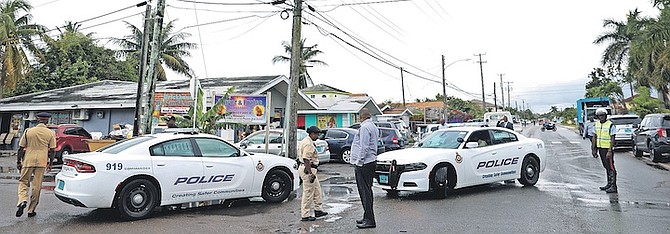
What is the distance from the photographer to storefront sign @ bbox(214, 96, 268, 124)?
1598cm

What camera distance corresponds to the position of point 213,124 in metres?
16.2

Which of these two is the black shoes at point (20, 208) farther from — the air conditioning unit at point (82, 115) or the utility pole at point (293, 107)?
the air conditioning unit at point (82, 115)

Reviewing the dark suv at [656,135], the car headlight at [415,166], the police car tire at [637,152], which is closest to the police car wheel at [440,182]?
the car headlight at [415,166]

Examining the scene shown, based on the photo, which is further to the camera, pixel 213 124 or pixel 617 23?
pixel 617 23

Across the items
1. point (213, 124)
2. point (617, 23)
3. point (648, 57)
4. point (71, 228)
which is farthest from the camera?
point (617, 23)

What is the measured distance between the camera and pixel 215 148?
8.85m

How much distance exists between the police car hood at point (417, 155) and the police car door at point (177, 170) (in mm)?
3577

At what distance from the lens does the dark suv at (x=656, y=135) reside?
15273 millimetres

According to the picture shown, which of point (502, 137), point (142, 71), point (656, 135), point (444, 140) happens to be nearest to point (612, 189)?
point (502, 137)

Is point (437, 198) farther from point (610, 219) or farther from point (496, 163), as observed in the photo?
point (610, 219)

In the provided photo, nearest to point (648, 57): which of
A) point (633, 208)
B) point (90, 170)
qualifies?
point (633, 208)

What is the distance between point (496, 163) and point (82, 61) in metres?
35.2

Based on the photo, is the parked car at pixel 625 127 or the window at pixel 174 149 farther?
the parked car at pixel 625 127

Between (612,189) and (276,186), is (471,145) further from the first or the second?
(276,186)
